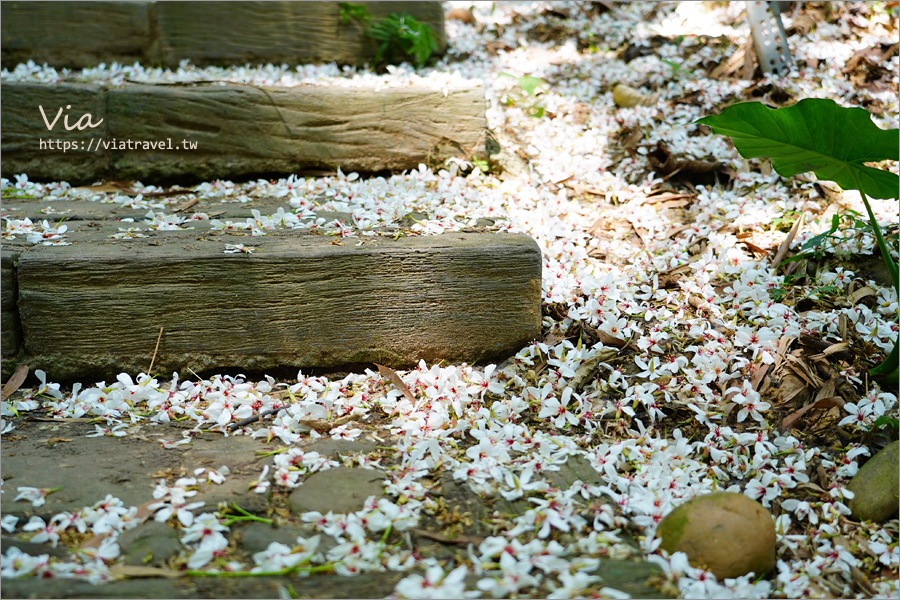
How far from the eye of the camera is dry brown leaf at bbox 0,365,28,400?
191 cm

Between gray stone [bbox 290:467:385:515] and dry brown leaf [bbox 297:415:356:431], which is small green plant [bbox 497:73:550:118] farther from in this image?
gray stone [bbox 290:467:385:515]

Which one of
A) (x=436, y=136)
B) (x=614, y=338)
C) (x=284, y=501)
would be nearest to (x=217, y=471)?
(x=284, y=501)

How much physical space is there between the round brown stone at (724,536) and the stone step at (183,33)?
3.09 metres

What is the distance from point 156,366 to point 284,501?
779 millimetres

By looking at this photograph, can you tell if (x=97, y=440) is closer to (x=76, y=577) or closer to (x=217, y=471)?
(x=217, y=471)

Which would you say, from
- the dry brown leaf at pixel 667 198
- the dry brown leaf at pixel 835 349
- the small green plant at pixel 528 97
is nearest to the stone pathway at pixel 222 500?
the dry brown leaf at pixel 835 349

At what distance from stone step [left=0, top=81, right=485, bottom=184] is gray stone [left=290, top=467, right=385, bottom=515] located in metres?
1.62

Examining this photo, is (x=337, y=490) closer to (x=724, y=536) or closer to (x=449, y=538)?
(x=449, y=538)

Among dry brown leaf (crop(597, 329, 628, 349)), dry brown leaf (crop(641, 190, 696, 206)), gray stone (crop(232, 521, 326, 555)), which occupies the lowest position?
gray stone (crop(232, 521, 326, 555))

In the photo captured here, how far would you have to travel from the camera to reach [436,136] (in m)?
2.88

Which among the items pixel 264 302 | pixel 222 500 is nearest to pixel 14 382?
pixel 264 302

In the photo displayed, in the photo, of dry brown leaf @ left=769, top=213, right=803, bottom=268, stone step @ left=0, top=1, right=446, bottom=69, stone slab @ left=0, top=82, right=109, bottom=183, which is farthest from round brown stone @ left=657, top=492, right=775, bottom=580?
stone step @ left=0, top=1, right=446, bottom=69

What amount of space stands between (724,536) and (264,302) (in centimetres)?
144

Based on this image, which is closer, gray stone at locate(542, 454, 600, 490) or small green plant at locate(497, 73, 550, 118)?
gray stone at locate(542, 454, 600, 490)
